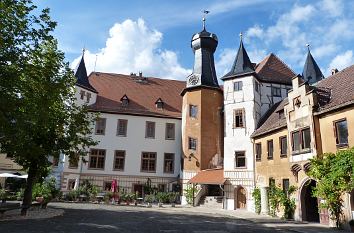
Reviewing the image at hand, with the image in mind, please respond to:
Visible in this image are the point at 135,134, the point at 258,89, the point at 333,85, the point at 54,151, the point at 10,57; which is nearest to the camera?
the point at 10,57

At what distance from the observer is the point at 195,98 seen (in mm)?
34656

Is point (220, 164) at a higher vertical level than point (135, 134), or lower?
lower

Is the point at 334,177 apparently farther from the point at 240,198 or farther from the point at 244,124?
the point at 244,124

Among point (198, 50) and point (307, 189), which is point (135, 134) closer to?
point (198, 50)

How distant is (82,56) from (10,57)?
25017mm

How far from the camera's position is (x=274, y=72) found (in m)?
31.3

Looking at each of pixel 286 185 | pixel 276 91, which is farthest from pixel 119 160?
pixel 286 185

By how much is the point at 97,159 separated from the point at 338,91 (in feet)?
80.2

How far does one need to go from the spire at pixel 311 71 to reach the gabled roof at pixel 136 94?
48.1ft

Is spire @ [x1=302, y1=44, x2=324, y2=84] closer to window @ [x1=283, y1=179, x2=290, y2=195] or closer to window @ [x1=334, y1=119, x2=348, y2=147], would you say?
window @ [x1=283, y1=179, x2=290, y2=195]

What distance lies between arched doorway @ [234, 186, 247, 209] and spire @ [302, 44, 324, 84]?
1462cm

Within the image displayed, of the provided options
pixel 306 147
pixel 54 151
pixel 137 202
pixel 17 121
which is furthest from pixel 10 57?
pixel 137 202

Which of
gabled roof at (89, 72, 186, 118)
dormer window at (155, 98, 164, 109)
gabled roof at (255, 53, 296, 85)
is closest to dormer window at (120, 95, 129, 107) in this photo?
gabled roof at (89, 72, 186, 118)

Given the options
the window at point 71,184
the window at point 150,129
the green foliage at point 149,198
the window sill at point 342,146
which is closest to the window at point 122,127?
the window at point 150,129
